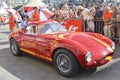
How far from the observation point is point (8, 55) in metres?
8.50

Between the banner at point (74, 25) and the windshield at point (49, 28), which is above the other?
the windshield at point (49, 28)

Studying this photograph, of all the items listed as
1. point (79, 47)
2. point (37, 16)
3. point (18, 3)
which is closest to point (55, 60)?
point (79, 47)

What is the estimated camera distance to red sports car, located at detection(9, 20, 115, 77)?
221 inches

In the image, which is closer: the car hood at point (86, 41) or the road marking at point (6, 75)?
the car hood at point (86, 41)

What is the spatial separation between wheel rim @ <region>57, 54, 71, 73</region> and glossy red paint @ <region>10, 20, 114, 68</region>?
25cm

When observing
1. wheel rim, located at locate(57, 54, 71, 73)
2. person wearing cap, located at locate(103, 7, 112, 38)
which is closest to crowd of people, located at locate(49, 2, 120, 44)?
person wearing cap, located at locate(103, 7, 112, 38)

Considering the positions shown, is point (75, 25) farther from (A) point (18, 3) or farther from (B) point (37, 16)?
(A) point (18, 3)

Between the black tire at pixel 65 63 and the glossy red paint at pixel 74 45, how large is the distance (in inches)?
4.9

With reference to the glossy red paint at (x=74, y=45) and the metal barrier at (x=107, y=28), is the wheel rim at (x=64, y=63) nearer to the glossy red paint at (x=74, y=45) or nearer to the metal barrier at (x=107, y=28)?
the glossy red paint at (x=74, y=45)

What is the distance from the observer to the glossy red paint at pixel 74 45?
18.4 ft

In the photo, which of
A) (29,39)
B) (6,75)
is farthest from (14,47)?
(6,75)

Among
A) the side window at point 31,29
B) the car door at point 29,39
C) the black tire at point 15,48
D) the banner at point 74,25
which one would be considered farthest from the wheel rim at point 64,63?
the banner at point 74,25

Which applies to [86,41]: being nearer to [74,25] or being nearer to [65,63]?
[65,63]

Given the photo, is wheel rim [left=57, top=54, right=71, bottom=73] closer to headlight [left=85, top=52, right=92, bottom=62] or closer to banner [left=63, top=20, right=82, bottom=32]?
headlight [left=85, top=52, right=92, bottom=62]
